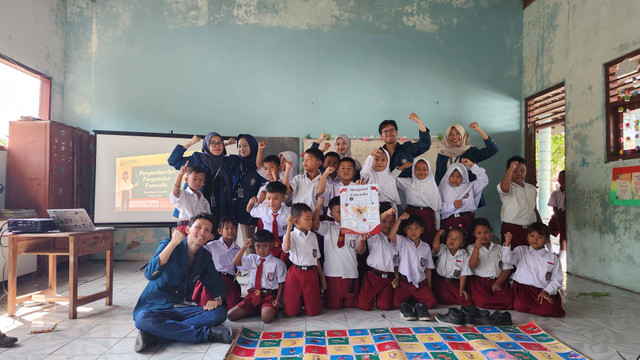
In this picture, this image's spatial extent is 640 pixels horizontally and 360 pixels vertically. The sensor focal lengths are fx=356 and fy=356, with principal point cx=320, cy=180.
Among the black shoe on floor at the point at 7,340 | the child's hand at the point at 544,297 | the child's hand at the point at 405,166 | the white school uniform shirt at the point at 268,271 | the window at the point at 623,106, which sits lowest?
the black shoe on floor at the point at 7,340

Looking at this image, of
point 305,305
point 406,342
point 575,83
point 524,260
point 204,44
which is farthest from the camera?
point 204,44

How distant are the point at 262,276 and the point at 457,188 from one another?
2245 mm

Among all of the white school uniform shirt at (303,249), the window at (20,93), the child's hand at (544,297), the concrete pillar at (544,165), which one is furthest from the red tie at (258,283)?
the concrete pillar at (544,165)

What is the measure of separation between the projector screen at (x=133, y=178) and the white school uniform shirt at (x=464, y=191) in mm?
3624

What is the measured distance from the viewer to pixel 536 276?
3.33 meters

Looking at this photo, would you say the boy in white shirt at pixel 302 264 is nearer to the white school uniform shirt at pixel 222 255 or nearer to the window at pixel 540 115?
the white school uniform shirt at pixel 222 255

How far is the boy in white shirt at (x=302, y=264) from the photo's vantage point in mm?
3166

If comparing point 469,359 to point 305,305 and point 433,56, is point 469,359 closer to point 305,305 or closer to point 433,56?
point 305,305

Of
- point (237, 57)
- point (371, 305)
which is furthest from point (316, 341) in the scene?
point (237, 57)

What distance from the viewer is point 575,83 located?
4.82 m

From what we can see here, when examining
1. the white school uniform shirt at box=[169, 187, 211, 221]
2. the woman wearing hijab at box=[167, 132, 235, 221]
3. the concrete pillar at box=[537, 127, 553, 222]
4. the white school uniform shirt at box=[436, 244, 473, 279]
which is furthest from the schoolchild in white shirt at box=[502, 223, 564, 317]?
the concrete pillar at box=[537, 127, 553, 222]

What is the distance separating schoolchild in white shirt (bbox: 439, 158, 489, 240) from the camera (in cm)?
379

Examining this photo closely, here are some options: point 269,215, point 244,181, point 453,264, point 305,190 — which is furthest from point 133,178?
point 453,264

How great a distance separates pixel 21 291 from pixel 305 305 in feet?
10.4
